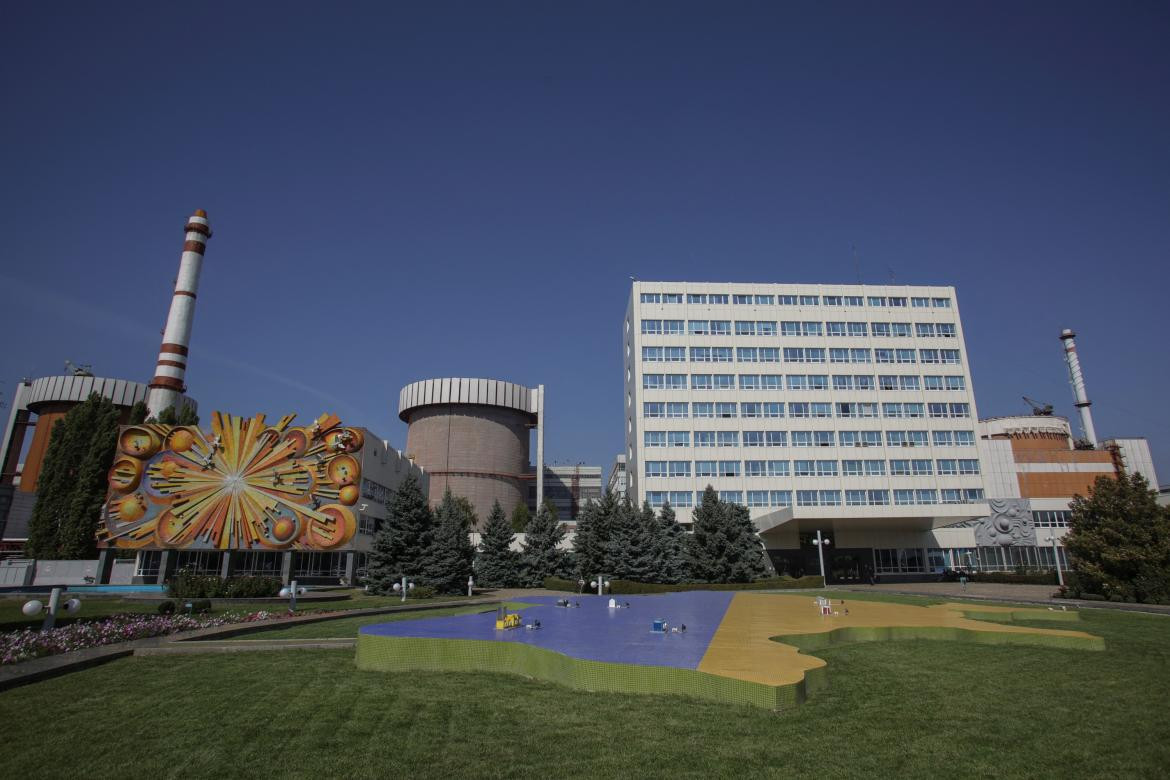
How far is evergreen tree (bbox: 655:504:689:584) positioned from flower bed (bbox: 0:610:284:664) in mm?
31015

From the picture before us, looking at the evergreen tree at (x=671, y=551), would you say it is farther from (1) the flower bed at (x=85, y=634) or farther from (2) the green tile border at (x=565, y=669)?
(2) the green tile border at (x=565, y=669)

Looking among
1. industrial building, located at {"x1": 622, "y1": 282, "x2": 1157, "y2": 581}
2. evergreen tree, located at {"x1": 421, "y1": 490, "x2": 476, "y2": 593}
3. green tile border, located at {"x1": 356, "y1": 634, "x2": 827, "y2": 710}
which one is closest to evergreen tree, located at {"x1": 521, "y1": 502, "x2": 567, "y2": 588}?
evergreen tree, located at {"x1": 421, "y1": 490, "x2": 476, "y2": 593}

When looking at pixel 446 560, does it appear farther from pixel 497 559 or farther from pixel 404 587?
pixel 497 559

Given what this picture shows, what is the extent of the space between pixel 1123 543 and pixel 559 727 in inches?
1334

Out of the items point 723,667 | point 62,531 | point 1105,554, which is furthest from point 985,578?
point 62,531

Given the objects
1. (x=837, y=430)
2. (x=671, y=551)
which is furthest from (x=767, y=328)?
(x=671, y=551)

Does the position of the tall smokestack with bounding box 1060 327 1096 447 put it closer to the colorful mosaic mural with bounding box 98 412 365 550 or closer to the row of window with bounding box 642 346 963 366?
the row of window with bounding box 642 346 963 366

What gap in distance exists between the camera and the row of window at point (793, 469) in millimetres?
60094

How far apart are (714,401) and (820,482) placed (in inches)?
488

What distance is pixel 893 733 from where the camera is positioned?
8.27 metres

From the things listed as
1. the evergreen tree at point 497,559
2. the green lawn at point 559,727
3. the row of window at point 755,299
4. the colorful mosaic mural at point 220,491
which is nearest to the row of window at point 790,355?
the row of window at point 755,299

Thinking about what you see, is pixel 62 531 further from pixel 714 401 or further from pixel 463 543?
pixel 714 401

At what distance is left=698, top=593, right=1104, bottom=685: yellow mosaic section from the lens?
1023cm

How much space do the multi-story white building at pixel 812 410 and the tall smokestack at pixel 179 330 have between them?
1806 inches
